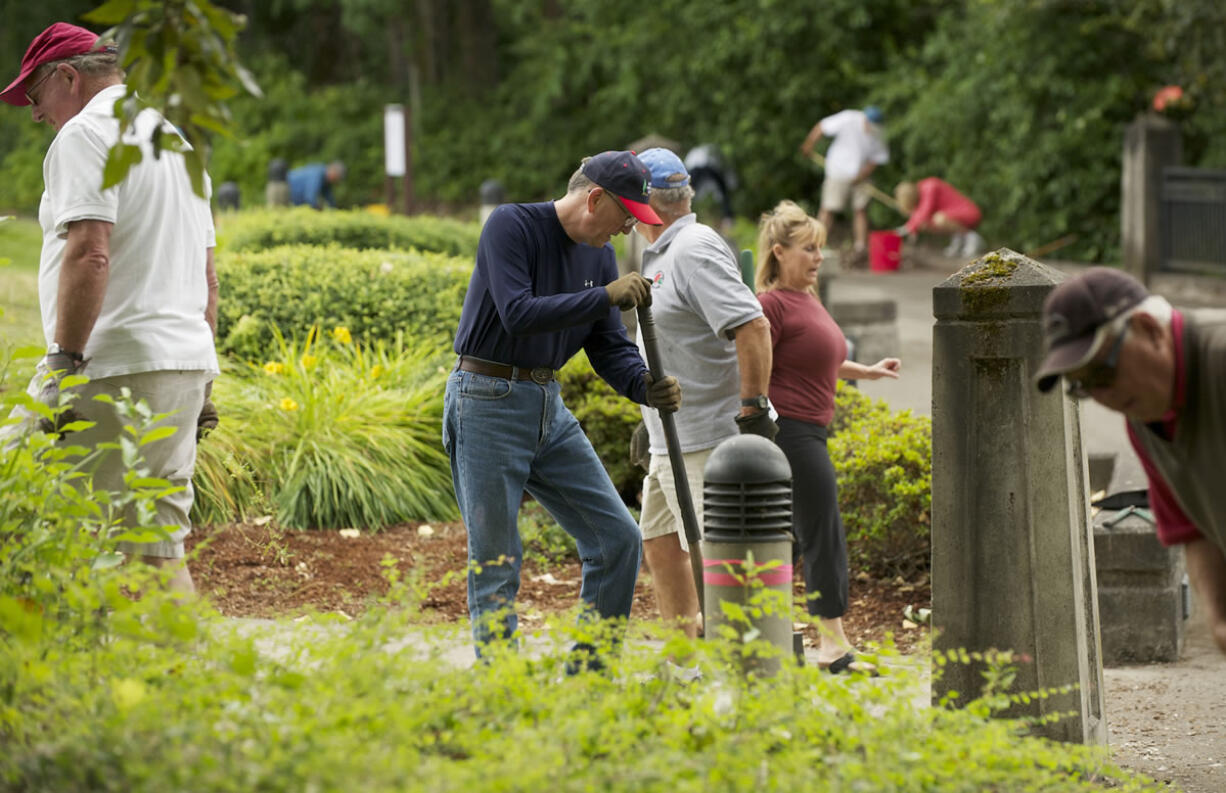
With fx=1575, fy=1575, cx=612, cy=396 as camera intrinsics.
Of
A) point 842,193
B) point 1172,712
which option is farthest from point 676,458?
point 842,193

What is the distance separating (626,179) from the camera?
187 inches

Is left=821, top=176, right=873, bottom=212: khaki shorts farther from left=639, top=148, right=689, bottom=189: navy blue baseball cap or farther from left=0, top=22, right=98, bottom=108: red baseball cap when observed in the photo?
left=0, top=22, right=98, bottom=108: red baseball cap

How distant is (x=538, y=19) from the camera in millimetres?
30734

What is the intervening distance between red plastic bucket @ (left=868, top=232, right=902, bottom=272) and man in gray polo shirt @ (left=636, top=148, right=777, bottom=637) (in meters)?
14.7

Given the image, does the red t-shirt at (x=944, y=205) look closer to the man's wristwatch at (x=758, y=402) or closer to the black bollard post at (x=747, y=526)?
the man's wristwatch at (x=758, y=402)

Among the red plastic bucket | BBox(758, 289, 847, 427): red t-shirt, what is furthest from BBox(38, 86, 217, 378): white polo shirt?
the red plastic bucket

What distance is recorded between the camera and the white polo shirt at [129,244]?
15.0 ft

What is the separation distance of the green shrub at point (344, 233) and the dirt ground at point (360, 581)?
19.0ft

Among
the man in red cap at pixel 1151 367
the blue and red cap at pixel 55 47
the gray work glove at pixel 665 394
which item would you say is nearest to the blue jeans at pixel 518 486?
the gray work glove at pixel 665 394

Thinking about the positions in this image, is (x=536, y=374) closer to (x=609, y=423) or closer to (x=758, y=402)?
(x=758, y=402)

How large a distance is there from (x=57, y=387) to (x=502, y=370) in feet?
4.23

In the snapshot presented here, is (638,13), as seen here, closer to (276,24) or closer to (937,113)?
(937,113)

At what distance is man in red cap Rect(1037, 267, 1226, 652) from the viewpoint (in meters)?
3.21

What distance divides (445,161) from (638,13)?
20.2 feet
